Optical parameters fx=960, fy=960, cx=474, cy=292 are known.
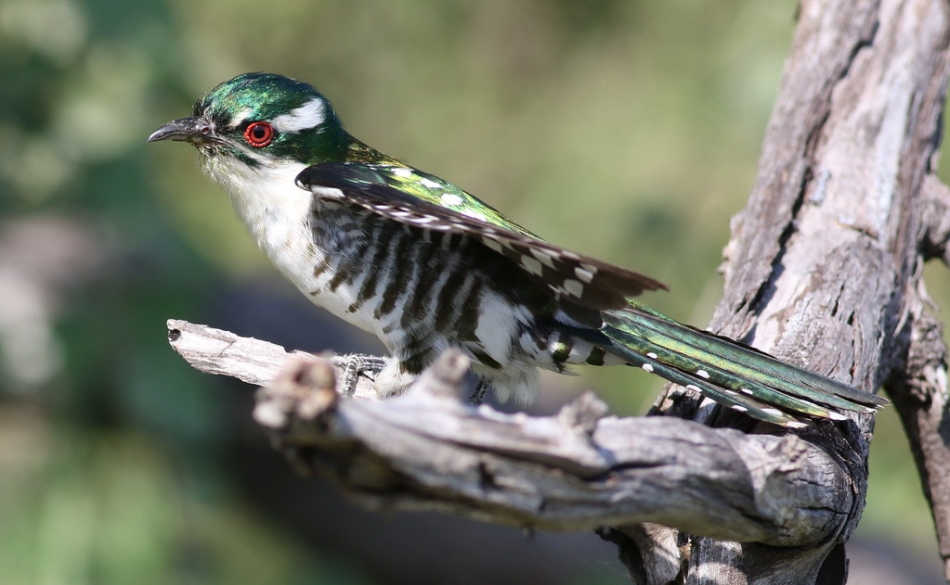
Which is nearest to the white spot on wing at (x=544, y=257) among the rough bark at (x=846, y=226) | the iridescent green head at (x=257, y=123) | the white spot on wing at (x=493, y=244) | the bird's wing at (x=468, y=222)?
the bird's wing at (x=468, y=222)

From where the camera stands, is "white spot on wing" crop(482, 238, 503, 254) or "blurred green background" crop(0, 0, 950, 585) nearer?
"white spot on wing" crop(482, 238, 503, 254)

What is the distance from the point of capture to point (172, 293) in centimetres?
468

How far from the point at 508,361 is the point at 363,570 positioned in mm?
3888

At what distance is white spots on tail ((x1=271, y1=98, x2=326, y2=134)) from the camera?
3.38 m

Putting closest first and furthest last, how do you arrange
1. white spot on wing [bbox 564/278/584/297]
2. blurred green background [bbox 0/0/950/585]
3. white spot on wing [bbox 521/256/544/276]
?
1. white spot on wing [bbox 564/278/584/297]
2. white spot on wing [bbox 521/256/544/276]
3. blurred green background [bbox 0/0/950/585]

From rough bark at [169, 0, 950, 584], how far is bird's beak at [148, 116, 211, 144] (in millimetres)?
751

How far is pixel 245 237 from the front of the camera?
294 inches

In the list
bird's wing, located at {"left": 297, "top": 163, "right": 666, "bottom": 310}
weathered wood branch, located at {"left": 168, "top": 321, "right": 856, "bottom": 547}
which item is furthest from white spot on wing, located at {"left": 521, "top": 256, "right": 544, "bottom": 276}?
weathered wood branch, located at {"left": 168, "top": 321, "right": 856, "bottom": 547}

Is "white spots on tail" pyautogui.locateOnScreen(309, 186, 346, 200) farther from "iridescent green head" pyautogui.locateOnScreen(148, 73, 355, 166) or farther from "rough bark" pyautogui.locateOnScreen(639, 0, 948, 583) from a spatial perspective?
"rough bark" pyautogui.locateOnScreen(639, 0, 948, 583)

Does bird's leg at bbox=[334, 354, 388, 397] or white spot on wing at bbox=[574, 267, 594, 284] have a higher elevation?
white spot on wing at bbox=[574, 267, 594, 284]

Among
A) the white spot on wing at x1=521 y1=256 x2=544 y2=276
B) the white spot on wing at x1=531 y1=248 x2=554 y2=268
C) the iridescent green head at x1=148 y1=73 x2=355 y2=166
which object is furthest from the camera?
the iridescent green head at x1=148 y1=73 x2=355 y2=166

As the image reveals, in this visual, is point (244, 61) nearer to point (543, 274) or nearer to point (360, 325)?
point (360, 325)

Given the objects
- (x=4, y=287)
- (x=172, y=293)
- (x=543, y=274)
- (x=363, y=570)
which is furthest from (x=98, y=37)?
(x=363, y=570)

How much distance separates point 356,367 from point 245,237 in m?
4.31
